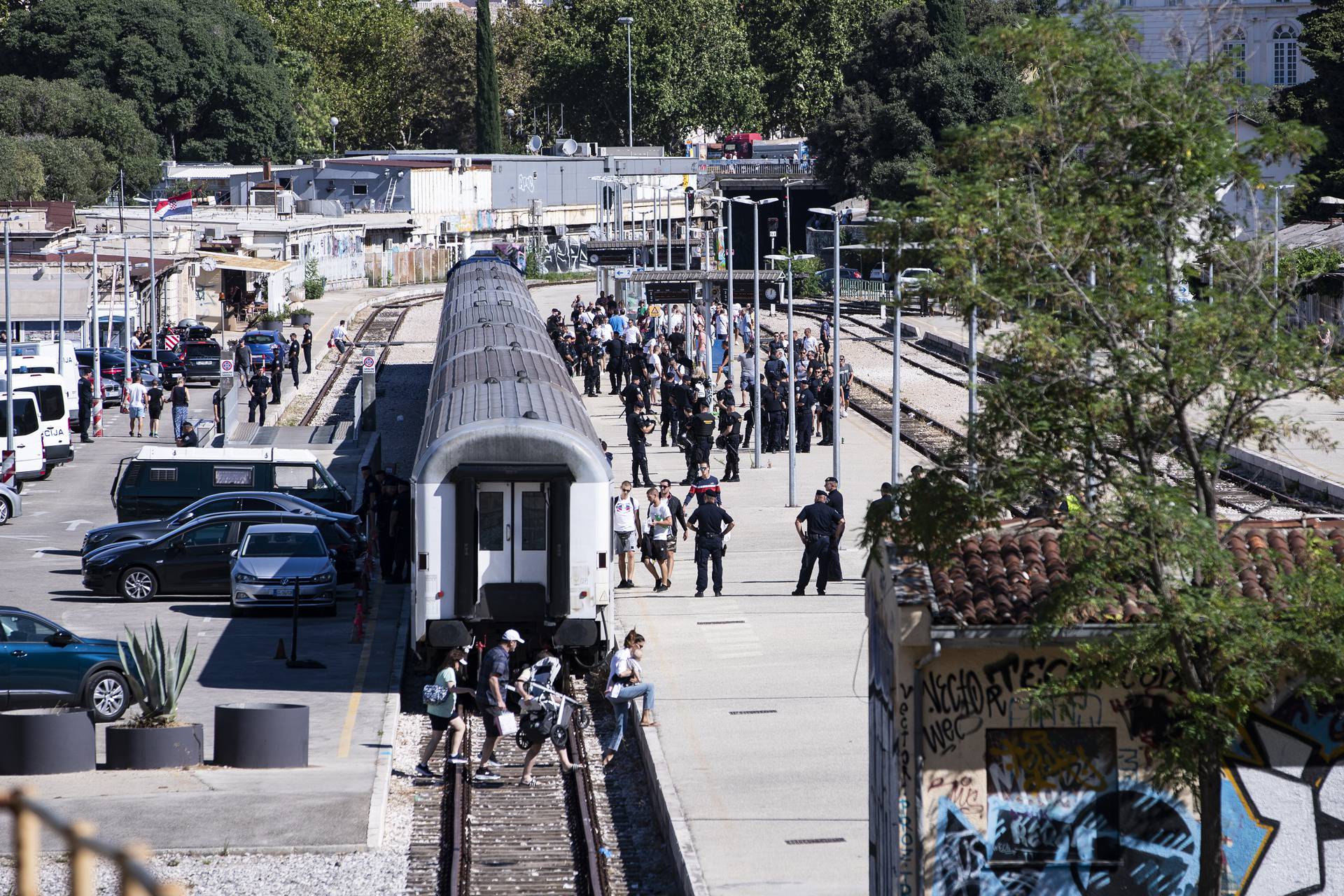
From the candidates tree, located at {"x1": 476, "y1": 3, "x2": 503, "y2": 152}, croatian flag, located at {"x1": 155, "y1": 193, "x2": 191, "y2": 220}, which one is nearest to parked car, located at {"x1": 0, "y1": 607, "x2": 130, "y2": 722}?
croatian flag, located at {"x1": 155, "y1": 193, "x2": 191, "y2": 220}

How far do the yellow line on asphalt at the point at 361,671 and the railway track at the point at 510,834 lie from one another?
1124mm

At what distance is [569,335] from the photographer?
1880 inches

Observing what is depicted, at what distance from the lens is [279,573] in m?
23.6

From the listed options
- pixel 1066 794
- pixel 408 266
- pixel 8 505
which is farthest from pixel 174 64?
pixel 1066 794

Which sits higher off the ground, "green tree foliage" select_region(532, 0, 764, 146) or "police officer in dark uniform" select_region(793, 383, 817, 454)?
"green tree foliage" select_region(532, 0, 764, 146)

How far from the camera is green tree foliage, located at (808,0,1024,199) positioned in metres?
74.3

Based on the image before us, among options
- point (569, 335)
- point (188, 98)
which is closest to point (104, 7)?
point (188, 98)

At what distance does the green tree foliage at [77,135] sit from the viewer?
82562mm

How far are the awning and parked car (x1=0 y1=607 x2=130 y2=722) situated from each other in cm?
4140

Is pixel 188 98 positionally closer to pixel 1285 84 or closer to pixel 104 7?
pixel 104 7

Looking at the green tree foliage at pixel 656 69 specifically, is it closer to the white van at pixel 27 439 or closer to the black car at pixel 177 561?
the white van at pixel 27 439

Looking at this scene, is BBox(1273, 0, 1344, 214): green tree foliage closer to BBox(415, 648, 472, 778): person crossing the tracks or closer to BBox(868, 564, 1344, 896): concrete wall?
BBox(415, 648, 472, 778): person crossing the tracks

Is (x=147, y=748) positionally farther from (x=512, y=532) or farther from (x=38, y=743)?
(x=512, y=532)

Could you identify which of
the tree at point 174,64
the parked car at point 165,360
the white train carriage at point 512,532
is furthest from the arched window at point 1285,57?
the white train carriage at point 512,532
